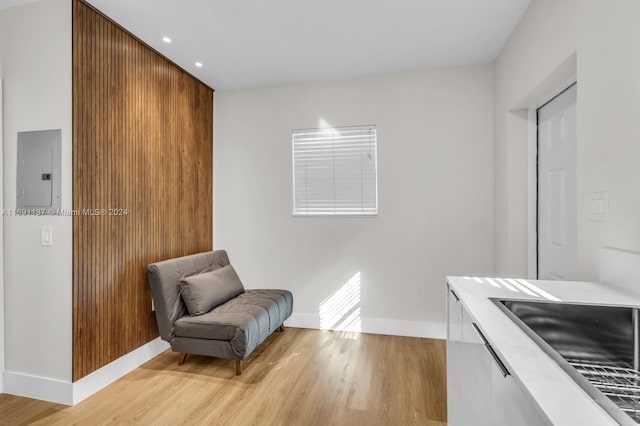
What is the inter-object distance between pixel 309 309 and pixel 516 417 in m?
2.80

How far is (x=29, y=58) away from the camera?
2.11 m

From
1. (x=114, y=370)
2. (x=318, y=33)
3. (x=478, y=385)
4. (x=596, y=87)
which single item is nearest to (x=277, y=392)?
(x=114, y=370)

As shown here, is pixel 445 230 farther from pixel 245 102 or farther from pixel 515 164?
pixel 245 102

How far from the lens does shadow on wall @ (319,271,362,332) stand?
128 inches

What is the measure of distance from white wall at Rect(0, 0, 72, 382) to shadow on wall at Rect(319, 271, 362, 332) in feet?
6.93

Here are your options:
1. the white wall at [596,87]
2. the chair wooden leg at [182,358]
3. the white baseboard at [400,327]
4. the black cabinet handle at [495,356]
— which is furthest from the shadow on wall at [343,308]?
the black cabinet handle at [495,356]

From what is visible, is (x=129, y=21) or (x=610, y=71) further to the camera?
(x=129, y=21)

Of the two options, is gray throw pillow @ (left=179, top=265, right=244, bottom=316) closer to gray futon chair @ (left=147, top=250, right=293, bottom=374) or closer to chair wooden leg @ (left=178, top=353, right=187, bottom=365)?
gray futon chair @ (left=147, top=250, right=293, bottom=374)

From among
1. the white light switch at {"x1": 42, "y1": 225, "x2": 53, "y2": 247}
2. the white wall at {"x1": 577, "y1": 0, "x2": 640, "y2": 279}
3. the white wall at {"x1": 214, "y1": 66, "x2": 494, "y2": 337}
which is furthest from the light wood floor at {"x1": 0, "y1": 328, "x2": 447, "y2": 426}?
the white wall at {"x1": 577, "y1": 0, "x2": 640, "y2": 279}

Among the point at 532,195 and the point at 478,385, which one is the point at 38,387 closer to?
the point at 478,385

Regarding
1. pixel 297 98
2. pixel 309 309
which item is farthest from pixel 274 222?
pixel 297 98

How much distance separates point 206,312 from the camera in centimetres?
255

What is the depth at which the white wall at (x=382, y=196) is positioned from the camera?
3.03 m

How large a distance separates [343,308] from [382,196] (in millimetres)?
1222
